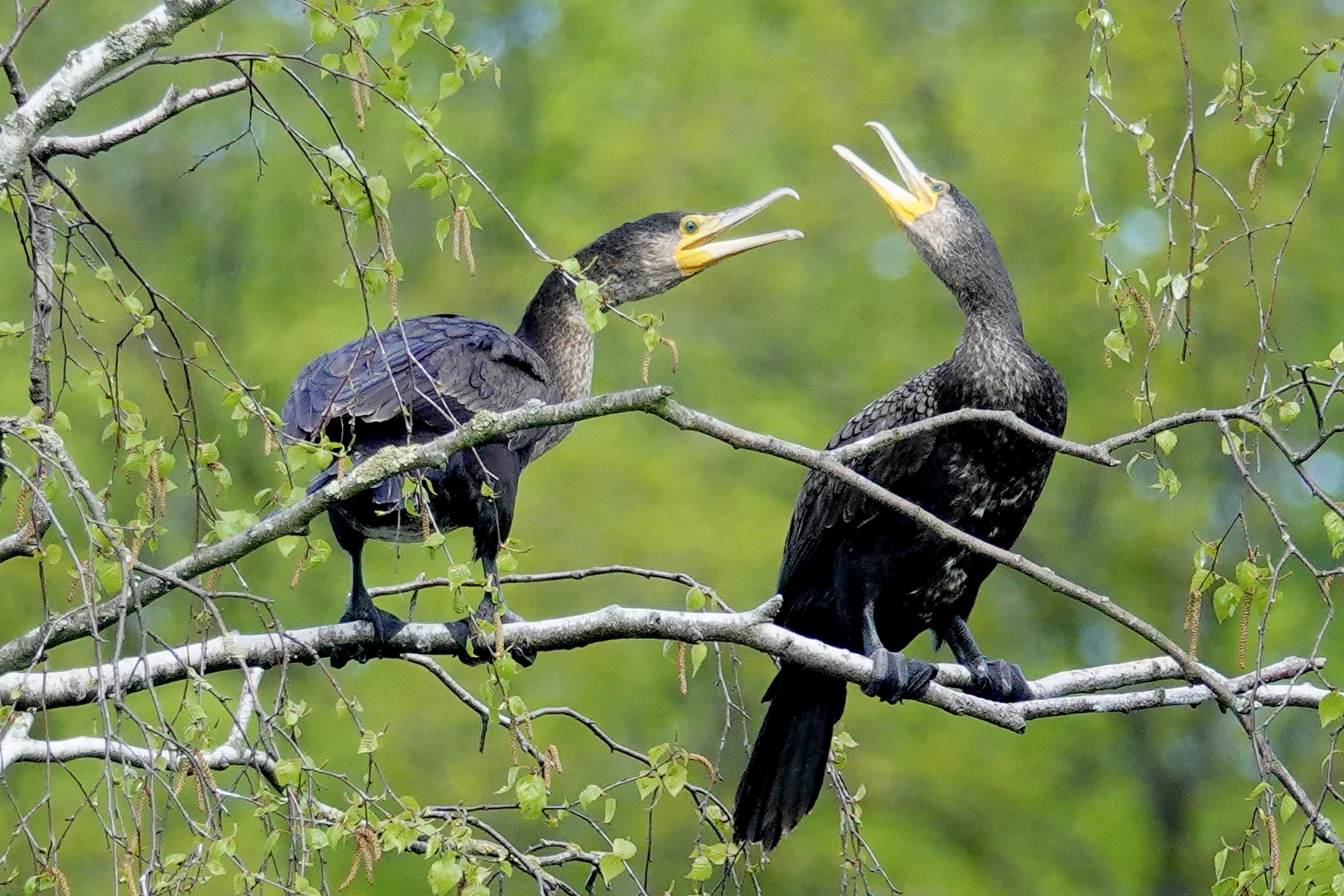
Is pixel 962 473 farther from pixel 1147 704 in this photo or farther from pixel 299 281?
pixel 299 281

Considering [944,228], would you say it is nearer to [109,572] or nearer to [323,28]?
[323,28]

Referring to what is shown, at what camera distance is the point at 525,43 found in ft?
51.5

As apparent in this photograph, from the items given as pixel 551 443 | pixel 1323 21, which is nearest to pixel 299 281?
pixel 1323 21

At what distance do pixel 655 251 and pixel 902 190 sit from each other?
2.76 feet

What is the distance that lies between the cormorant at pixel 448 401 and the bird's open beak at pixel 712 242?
15mm

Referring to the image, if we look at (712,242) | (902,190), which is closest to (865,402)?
(712,242)

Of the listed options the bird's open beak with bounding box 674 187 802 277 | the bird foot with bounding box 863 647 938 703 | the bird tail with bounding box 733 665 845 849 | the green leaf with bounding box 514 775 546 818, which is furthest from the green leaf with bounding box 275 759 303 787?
the bird's open beak with bounding box 674 187 802 277

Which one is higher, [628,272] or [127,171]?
[127,171]

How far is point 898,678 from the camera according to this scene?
4445 mm

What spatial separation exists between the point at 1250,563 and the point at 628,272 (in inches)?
134

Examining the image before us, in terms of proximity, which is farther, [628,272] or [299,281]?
[299,281]

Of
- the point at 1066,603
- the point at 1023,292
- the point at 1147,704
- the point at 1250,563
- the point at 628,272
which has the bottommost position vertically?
the point at 1250,563

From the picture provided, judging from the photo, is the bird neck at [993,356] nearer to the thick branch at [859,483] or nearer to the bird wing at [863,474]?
the bird wing at [863,474]

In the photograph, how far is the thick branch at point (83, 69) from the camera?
2777 millimetres
